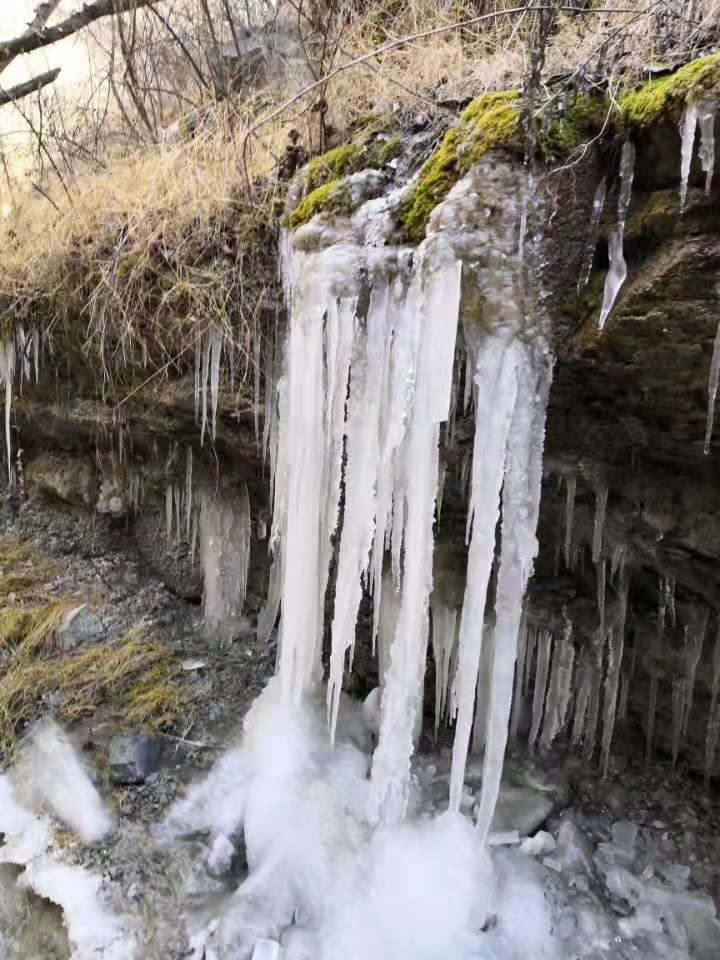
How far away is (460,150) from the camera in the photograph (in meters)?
1.92

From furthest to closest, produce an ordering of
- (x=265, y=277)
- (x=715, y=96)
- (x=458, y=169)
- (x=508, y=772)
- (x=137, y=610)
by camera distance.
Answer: (x=137, y=610), (x=508, y=772), (x=265, y=277), (x=458, y=169), (x=715, y=96)

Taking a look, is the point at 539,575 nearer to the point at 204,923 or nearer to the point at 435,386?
the point at 435,386

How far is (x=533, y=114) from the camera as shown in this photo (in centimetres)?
177

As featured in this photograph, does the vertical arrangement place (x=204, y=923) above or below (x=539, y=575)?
below

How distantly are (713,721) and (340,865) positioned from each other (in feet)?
5.39

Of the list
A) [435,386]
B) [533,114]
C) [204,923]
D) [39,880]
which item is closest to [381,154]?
[533,114]

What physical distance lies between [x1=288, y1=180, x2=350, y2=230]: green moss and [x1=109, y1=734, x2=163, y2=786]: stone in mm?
2370

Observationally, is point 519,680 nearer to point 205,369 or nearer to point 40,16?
point 205,369

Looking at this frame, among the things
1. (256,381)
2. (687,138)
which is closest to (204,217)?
(256,381)

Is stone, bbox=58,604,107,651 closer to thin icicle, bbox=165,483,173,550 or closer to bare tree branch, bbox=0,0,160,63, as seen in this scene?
thin icicle, bbox=165,483,173,550

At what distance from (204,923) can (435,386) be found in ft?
6.79

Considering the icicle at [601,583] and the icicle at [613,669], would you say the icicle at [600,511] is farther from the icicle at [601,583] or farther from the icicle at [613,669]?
the icicle at [613,669]

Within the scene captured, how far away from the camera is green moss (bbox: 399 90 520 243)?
1829mm

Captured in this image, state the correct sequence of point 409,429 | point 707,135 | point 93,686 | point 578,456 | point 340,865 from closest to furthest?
1. point 707,135
2. point 409,429
3. point 578,456
4. point 340,865
5. point 93,686
